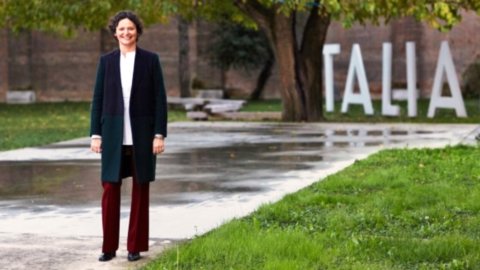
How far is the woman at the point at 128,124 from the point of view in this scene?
23.9ft

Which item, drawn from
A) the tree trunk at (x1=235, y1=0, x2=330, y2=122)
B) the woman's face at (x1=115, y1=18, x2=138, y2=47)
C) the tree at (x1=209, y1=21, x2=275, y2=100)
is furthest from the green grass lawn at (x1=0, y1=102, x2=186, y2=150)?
the woman's face at (x1=115, y1=18, x2=138, y2=47)

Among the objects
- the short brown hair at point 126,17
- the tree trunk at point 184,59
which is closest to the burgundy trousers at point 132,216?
the short brown hair at point 126,17

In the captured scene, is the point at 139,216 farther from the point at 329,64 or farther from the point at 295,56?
the point at 329,64

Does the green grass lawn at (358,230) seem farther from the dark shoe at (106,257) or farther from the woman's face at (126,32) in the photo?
the woman's face at (126,32)

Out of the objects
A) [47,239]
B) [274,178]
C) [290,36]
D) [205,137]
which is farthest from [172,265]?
[290,36]

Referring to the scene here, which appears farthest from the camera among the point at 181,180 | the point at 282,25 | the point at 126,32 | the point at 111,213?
the point at 282,25

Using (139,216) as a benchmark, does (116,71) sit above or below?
above

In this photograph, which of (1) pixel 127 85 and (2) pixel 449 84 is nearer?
(1) pixel 127 85

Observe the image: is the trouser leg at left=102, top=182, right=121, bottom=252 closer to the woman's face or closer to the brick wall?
the woman's face

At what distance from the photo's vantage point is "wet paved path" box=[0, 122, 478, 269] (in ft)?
26.4

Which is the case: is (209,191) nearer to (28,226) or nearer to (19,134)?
(28,226)

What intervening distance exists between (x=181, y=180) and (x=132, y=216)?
4.95m

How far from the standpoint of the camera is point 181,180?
40.5 feet

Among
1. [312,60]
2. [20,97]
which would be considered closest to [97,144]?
[312,60]
